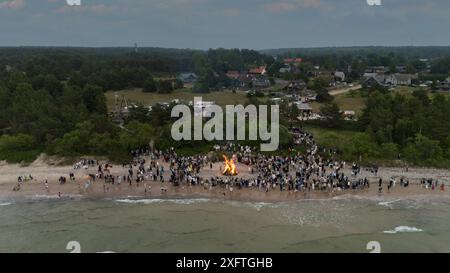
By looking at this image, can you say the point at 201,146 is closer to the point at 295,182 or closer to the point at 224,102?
the point at 295,182

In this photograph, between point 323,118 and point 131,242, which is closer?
point 131,242

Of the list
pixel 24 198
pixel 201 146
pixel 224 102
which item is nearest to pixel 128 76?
pixel 224 102

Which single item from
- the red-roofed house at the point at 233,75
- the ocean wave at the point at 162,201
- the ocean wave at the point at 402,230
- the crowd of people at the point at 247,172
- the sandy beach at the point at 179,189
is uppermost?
the red-roofed house at the point at 233,75

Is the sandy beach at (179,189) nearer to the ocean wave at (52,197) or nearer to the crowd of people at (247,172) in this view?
the ocean wave at (52,197)

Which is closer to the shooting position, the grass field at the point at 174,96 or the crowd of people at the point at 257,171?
the crowd of people at the point at 257,171

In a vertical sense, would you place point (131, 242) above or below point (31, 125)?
below

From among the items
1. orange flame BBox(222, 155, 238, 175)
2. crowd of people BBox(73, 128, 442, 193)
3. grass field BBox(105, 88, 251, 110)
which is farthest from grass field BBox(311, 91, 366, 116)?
orange flame BBox(222, 155, 238, 175)

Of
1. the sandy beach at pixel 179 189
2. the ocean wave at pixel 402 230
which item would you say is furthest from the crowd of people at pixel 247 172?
the ocean wave at pixel 402 230
